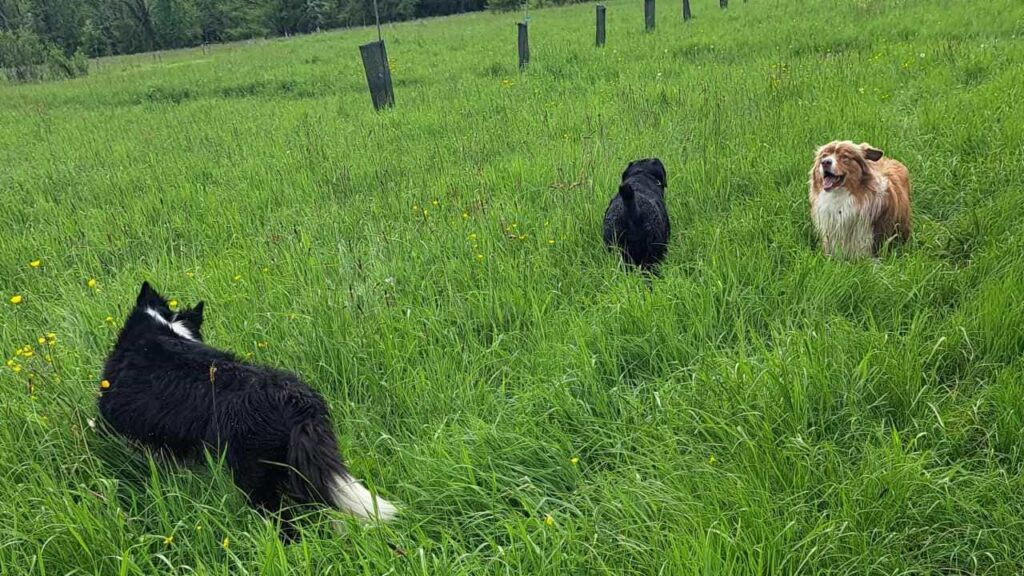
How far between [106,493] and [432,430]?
3.87 feet

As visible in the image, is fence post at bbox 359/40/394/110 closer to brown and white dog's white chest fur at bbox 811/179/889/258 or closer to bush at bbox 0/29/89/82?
brown and white dog's white chest fur at bbox 811/179/889/258

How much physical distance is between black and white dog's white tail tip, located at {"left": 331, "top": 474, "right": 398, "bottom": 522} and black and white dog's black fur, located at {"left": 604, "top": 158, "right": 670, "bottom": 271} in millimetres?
2150

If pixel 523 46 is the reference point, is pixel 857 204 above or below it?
below

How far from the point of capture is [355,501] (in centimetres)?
195

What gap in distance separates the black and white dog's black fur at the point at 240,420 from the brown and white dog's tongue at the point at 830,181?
312cm

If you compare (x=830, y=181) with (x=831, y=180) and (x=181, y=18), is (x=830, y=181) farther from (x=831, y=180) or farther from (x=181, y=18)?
(x=181, y=18)

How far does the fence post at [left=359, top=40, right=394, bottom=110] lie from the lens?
8.62 meters

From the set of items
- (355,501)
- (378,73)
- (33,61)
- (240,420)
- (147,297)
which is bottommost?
(355,501)

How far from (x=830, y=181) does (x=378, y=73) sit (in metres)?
7.02

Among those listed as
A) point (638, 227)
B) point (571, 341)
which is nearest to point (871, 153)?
point (638, 227)

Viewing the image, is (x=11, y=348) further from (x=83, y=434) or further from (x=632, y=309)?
(x=632, y=309)

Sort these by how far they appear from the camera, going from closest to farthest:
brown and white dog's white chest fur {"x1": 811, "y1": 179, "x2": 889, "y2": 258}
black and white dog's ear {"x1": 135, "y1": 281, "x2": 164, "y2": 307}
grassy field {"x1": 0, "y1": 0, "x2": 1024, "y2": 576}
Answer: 1. grassy field {"x1": 0, "y1": 0, "x2": 1024, "y2": 576}
2. black and white dog's ear {"x1": 135, "y1": 281, "x2": 164, "y2": 307}
3. brown and white dog's white chest fur {"x1": 811, "y1": 179, "x2": 889, "y2": 258}

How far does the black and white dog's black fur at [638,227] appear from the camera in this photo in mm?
3496

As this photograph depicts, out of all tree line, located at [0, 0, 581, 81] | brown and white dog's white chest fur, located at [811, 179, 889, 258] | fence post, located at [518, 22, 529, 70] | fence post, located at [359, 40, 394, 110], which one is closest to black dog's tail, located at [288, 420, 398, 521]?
brown and white dog's white chest fur, located at [811, 179, 889, 258]
